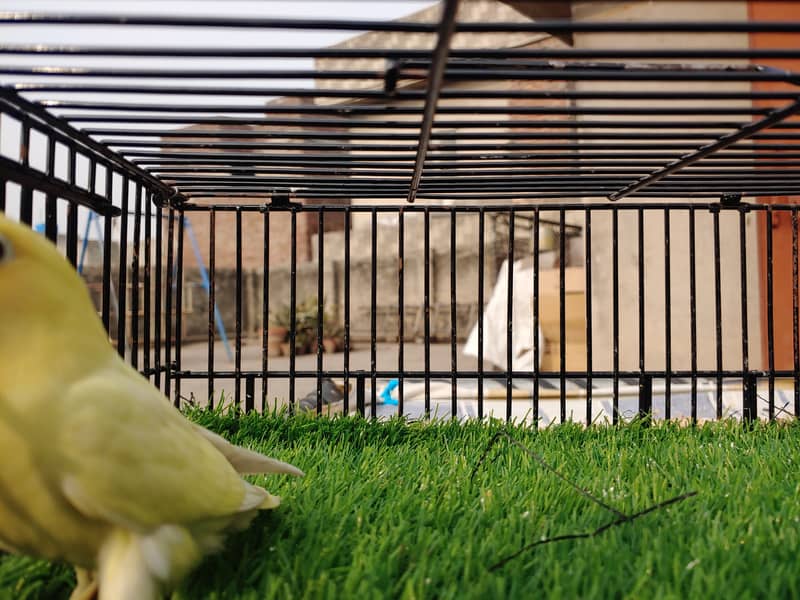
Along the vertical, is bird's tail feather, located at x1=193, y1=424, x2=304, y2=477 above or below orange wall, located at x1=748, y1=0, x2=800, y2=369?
below

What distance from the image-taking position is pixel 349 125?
1414 millimetres

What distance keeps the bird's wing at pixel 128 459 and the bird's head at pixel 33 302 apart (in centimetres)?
8

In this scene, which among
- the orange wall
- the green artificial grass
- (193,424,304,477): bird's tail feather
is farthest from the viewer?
the orange wall

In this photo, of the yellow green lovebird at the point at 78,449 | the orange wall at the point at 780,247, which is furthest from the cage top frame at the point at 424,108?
the orange wall at the point at 780,247

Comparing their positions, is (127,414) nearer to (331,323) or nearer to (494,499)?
(494,499)

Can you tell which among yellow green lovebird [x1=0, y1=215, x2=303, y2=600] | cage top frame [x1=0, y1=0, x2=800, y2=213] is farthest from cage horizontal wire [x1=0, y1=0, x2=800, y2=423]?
yellow green lovebird [x1=0, y1=215, x2=303, y2=600]

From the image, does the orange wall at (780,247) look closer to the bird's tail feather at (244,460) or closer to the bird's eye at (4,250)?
the bird's tail feather at (244,460)

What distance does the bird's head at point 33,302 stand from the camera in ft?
2.96

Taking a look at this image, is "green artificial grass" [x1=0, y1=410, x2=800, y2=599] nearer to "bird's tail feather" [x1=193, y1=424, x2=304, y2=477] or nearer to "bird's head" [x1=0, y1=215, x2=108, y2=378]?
"bird's tail feather" [x1=193, y1=424, x2=304, y2=477]

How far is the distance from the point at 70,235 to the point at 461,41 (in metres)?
10.4

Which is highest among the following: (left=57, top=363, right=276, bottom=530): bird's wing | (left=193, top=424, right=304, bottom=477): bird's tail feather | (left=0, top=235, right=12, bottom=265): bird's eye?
(left=0, top=235, right=12, bottom=265): bird's eye

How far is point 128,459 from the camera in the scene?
2.99 ft

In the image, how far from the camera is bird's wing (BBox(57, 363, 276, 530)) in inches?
34.7

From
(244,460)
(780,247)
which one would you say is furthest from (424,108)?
(780,247)
